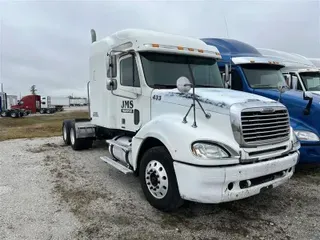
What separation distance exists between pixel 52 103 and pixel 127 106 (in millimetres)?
59710

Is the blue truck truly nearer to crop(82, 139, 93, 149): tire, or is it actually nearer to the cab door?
the cab door

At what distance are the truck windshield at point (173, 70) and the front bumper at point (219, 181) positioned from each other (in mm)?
1845

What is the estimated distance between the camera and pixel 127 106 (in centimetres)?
565

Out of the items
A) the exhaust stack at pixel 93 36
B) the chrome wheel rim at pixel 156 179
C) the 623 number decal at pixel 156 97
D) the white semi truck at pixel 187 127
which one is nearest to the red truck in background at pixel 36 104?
the exhaust stack at pixel 93 36

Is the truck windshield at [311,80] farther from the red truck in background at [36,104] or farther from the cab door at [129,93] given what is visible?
the red truck in background at [36,104]

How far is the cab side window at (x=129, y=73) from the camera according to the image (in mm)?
5188

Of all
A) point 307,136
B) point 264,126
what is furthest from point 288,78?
point 264,126

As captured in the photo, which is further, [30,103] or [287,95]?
[30,103]

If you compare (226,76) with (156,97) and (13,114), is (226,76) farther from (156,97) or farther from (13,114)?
(13,114)

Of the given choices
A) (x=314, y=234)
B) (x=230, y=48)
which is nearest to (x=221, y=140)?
(x=314, y=234)

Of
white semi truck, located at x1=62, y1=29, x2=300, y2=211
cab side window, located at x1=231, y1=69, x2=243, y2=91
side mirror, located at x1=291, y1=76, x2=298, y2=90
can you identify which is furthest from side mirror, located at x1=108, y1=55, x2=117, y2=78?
side mirror, located at x1=291, y1=76, x2=298, y2=90

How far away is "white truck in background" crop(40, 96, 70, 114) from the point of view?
53219 mm

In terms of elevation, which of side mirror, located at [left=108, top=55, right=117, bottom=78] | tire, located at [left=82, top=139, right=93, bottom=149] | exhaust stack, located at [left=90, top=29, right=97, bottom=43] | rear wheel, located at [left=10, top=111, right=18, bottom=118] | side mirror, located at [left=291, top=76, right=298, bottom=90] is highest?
exhaust stack, located at [left=90, top=29, right=97, bottom=43]

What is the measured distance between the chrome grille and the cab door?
2.10 metres
